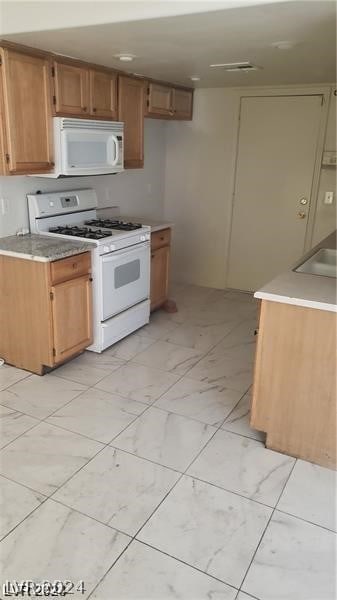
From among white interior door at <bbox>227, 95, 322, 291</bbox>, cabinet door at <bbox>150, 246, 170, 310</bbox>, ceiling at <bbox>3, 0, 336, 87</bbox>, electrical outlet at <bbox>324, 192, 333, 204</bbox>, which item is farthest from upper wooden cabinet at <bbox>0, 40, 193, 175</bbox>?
electrical outlet at <bbox>324, 192, 333, 204</bbox>

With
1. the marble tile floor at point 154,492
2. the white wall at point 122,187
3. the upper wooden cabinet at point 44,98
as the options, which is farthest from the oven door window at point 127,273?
the upper wooden cabinet at point 44,98

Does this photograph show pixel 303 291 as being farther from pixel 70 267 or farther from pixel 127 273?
pixel 127 273

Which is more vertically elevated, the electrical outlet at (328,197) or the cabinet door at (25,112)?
the cabinet door at (25,112)

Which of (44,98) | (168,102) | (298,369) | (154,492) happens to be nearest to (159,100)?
(168,102)

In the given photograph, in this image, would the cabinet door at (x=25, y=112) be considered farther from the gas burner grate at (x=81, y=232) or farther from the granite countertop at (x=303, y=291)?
the granite countertop at (x=303, y=291)

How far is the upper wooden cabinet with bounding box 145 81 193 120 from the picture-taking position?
4.02 metres

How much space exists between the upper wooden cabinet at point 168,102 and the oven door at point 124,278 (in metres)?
1.26

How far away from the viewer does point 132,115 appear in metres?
3.82

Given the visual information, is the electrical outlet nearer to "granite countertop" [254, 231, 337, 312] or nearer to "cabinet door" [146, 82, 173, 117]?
"cabinet door" [146, 82, 173, 117]

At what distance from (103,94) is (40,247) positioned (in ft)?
4.23

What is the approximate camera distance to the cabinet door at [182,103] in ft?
14.5

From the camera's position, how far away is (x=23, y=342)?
10.3 feet

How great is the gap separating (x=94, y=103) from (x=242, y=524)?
2856 mm

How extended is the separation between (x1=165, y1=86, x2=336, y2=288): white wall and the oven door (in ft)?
4.68
